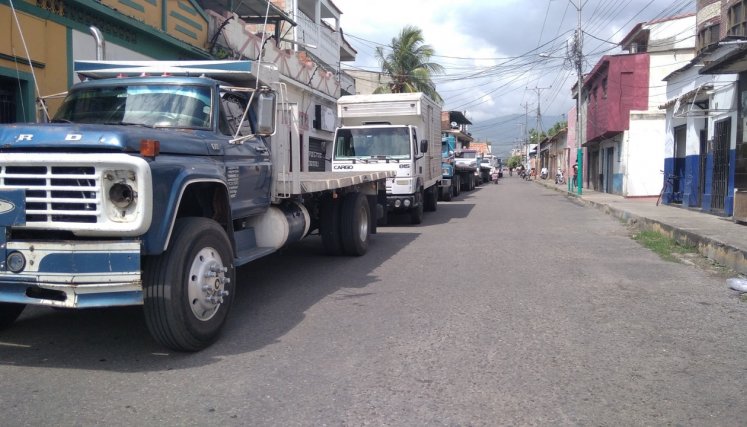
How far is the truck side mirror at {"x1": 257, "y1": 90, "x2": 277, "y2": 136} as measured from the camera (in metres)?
6.10

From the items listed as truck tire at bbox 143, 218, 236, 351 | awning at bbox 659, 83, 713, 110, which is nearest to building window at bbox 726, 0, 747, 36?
awning at bbox 659, 83, 713, 110

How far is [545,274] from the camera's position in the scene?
28.0 feet

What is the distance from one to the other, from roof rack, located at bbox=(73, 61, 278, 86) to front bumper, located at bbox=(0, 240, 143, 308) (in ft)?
8.34

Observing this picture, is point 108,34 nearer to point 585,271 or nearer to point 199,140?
point 199,140

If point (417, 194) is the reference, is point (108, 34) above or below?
above

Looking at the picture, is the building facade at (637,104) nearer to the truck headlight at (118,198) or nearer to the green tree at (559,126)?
the green tree at (559,126)

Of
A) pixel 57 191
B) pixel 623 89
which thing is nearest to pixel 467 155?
pixel 623 89

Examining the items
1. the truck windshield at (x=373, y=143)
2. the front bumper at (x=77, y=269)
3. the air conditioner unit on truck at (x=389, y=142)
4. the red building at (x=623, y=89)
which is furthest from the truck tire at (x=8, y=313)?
the red building at (x=623, y=89)

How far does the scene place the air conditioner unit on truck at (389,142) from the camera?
14.2 metres

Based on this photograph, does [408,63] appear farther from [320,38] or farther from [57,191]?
[57,191]

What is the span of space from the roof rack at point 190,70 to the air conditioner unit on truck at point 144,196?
0.02m

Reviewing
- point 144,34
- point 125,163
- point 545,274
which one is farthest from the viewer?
point 144,34

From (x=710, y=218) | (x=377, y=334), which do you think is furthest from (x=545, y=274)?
(x=710, y=218)

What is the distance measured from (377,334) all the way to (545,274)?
3771 millimetres
